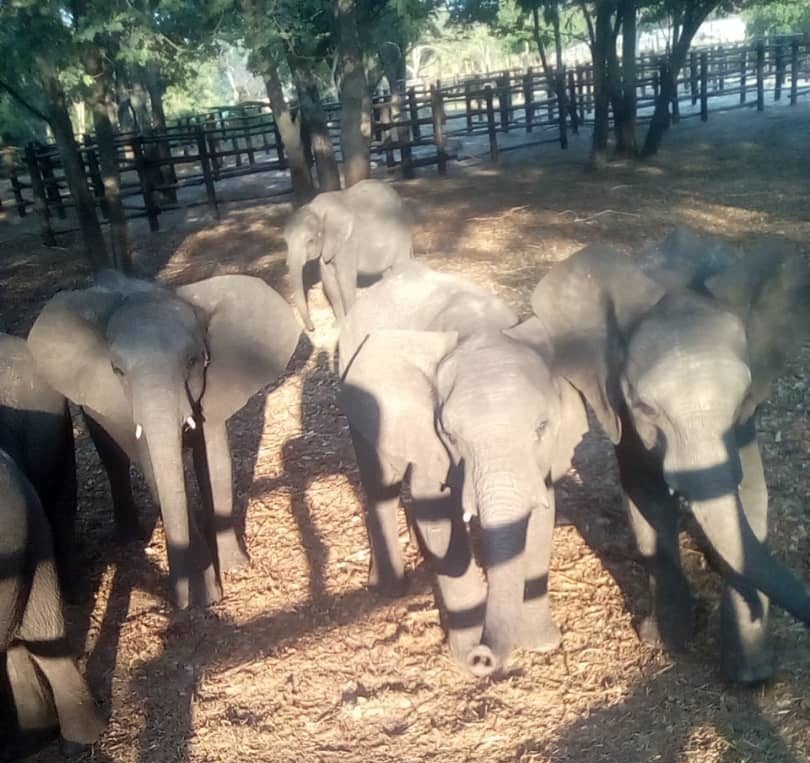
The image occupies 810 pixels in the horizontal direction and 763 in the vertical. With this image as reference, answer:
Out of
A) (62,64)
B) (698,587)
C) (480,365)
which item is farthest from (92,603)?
(62,64)

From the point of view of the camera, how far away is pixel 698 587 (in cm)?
446

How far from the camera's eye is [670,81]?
1806cm

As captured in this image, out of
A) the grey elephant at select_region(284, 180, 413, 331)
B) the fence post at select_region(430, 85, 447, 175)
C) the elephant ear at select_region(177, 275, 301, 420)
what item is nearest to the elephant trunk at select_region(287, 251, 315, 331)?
the grey elephant at select_region(284, 180, 413, 331)

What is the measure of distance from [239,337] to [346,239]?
4.72m

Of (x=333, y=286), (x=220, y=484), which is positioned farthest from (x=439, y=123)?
(x=220, y=484)

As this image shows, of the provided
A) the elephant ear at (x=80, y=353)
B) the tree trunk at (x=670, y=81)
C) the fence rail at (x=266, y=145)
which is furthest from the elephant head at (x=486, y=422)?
the tree trunk at (x=670, y=81)

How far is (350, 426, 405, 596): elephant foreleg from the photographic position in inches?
175

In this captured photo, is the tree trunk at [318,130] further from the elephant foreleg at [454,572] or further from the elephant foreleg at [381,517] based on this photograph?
the elephant foreleg at [454,572]

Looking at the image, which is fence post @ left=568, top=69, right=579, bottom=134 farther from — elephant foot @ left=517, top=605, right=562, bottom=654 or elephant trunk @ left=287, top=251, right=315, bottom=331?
elephant foot @ left=517, top=605, right=562, bottom=654

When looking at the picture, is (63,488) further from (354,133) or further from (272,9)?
Result: (354,133)

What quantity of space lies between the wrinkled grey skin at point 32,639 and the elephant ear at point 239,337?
1.23 metres

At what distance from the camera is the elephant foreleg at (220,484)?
195 inches

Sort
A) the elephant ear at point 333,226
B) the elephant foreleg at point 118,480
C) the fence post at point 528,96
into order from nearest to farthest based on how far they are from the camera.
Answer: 1. the elephant foreleg at point 118,480
2. the elephant ear at point 333,226
3. the fence post at point 528,96

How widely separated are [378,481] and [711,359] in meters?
1.92
